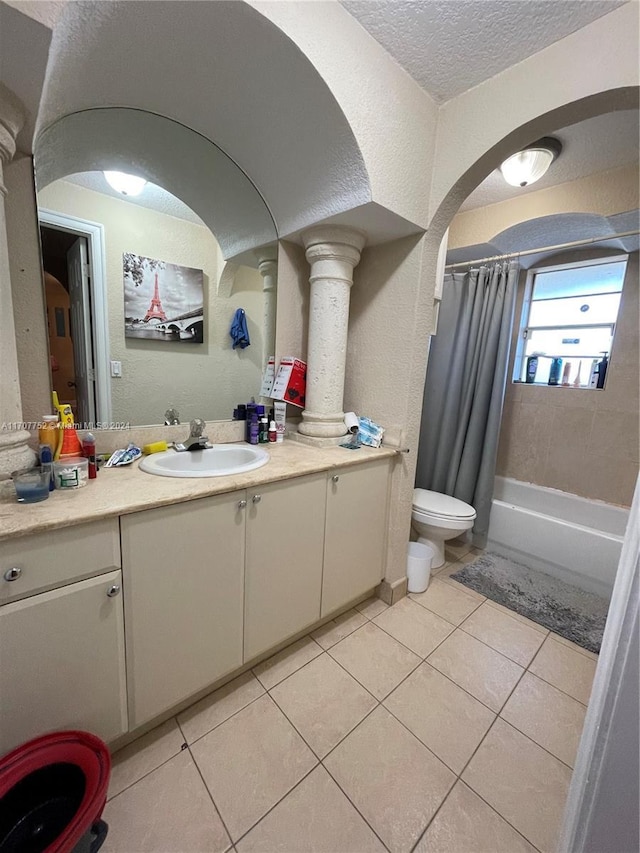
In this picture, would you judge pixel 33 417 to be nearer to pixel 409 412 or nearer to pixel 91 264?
pixel 91 264

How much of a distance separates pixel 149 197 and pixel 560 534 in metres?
2.85

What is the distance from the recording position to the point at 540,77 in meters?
1.18

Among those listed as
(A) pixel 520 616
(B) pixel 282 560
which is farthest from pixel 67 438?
(A) pixel 520 616

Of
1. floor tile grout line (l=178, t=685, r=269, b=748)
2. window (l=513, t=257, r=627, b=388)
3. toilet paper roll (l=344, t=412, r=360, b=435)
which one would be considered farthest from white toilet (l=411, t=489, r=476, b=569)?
window (l=513, t=257, r=627, b=388)

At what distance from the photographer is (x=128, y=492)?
3.21ft

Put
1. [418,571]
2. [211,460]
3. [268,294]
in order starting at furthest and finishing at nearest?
[418,571] → [268,294] → [211,460]

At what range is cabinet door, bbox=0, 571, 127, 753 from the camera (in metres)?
0.79

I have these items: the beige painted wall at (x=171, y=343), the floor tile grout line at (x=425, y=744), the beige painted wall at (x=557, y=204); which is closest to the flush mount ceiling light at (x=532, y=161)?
the beige painted wall at (x=557, y=204)

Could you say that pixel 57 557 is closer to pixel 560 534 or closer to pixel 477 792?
pixel 477 792

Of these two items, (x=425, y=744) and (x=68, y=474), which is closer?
(x=68, y=474)

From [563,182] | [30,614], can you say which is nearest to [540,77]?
[563,182]

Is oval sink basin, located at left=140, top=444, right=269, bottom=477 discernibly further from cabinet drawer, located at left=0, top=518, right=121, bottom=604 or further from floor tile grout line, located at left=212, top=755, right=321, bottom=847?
floor tile grout line, located at left=212, top=755, right=321, bottom=847

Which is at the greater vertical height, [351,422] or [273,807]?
[351,422]

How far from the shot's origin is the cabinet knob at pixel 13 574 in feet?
2.46
